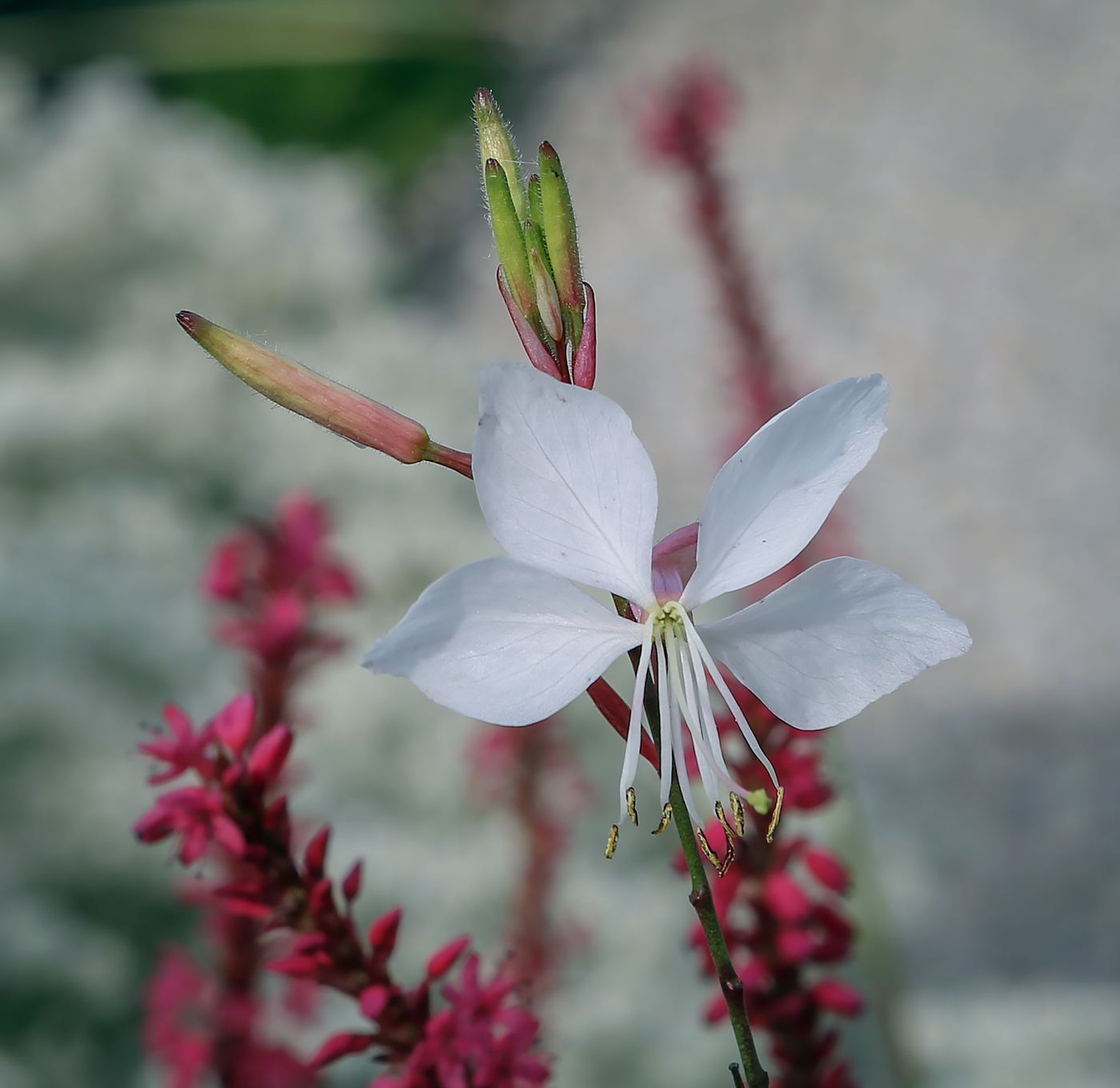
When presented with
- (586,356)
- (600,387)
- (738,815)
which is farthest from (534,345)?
(600,387)

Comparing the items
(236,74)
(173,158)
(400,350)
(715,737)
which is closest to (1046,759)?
(400,350)

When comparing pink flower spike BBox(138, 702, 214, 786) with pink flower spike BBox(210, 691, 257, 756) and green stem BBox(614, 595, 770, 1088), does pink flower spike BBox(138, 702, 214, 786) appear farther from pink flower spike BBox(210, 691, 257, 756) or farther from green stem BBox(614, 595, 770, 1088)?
green stem BBox(614, 595, 770, 1088)

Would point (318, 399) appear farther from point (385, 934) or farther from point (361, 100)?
point (361, 100)

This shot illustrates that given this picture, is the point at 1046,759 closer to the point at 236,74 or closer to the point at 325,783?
the point at 325,783

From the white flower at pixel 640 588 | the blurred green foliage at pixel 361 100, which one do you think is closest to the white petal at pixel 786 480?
the white flower at pixel 640 588

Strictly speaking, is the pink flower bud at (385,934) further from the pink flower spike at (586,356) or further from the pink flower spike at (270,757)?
the pink flower spike at (586,356)
